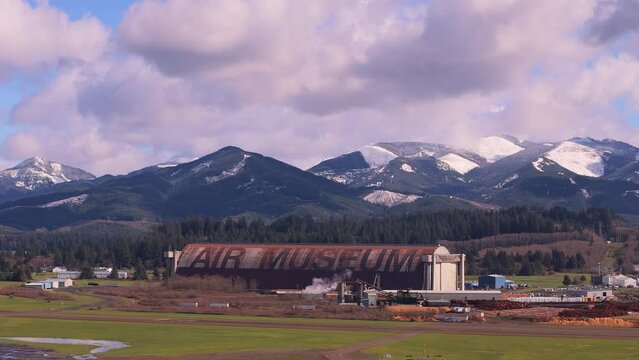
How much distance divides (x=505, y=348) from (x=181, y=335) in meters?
35.6

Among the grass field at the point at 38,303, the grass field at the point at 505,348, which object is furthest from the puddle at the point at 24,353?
the grass field at the point at 38,303

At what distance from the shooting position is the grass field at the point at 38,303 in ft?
494

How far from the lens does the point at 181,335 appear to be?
110m

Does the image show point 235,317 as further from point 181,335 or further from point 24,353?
point 24,353

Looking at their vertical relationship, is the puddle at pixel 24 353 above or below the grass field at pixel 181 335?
below

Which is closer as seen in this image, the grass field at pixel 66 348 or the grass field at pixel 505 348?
the grass field at pixel 505 348

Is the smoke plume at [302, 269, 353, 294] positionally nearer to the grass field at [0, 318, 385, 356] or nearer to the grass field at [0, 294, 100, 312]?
the grass field at [0, 294, 100, 312]

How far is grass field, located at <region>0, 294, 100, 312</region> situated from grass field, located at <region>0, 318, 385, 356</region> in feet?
77.6

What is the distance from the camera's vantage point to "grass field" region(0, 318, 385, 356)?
9794 centimetres

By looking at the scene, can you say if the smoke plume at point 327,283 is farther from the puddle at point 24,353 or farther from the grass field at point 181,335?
the puddle at point 24,353

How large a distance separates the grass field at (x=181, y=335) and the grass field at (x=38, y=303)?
23650 mm

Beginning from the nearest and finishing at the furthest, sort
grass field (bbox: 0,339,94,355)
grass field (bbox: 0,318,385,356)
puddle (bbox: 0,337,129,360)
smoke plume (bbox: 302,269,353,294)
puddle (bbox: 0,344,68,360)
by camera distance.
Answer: puddle (bbox: 0,344,68,360)
grass field (bbox: 0,339,94,355)
puddle (bbox: 0,337,129,360)
grass field (bbox: 0,318,385,356)
smoke plume (bbox: 302,269,353,294)

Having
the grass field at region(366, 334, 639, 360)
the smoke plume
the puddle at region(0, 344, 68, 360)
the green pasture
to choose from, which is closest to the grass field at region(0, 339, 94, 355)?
the puddle at region(0, 344, 68, 360)

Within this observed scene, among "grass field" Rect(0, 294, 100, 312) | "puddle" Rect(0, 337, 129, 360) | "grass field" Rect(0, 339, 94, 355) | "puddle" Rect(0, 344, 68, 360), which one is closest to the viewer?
"puddle" Rect(0, 344, 68, 360)
